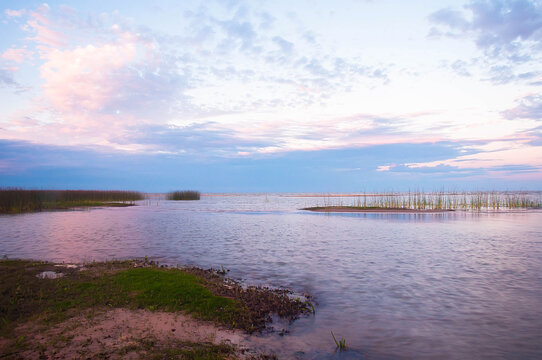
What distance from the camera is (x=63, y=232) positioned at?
73.8 feet

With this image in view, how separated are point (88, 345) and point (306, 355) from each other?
13.3 feet

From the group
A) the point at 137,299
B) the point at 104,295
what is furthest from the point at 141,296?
the point at 104,295

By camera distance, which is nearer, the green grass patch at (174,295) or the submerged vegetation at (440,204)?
the green grass patch at (174,295)

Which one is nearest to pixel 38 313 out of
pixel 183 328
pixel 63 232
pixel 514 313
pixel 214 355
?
pixel 183 328

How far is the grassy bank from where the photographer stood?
6.78m

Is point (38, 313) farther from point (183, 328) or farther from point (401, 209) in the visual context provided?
point (401, 209)

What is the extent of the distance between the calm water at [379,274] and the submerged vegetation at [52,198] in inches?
822

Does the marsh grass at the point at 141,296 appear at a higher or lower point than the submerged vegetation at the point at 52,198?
lower

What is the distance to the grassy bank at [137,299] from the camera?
22.2 feet

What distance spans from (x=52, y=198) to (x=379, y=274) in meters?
56.1

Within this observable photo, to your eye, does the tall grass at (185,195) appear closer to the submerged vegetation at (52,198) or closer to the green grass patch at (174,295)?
the submerged vegetation at (52,198)

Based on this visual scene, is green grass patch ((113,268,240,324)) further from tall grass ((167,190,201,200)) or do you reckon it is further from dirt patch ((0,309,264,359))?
tall grass ((167,190,201,200))

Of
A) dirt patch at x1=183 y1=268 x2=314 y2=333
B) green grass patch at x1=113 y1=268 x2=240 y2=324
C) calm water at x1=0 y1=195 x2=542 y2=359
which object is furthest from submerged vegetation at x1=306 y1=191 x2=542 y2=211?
green grass patch at x1=113 y1=268 x2=240 y2=324

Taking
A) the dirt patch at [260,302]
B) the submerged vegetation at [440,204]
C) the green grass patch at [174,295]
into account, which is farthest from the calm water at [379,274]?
the submerged vegetation at [440,204]
